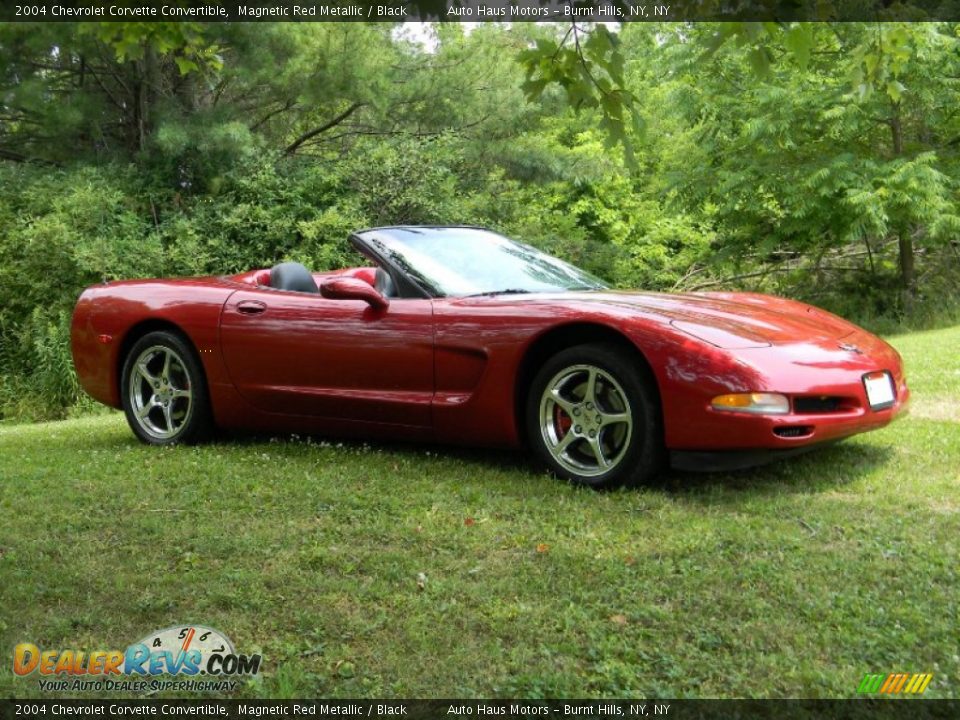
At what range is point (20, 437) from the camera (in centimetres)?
753

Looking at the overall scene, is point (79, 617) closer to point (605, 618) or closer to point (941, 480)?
point (605, 618)

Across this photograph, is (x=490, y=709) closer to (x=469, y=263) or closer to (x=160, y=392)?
(x=469, y=263)

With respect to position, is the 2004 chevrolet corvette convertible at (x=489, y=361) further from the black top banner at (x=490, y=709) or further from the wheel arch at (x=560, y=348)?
the black top banner at (x=490, y=709)

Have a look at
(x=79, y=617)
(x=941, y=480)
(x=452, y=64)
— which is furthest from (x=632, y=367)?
(x=452, y=64)

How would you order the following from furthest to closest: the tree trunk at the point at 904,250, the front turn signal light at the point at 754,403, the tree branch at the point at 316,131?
the tree branch at the point at 316,131
the tree trunk at the point at 904,250
the front turn signal light at the point at 754,403

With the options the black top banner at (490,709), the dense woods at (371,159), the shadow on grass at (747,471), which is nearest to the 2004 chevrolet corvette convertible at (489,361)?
the shadow on grass at (747,471)

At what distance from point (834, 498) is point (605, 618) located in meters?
1.58

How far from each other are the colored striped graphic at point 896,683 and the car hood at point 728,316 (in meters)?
1.88

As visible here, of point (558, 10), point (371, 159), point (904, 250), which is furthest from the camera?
point (371, 159)

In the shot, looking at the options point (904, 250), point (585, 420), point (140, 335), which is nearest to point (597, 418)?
point (585, 420)

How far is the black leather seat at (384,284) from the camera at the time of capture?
5.23 metres

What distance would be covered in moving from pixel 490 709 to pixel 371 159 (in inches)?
552

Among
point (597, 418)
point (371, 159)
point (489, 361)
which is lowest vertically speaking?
point (597, 418)

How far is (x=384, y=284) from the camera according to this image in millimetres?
5363
